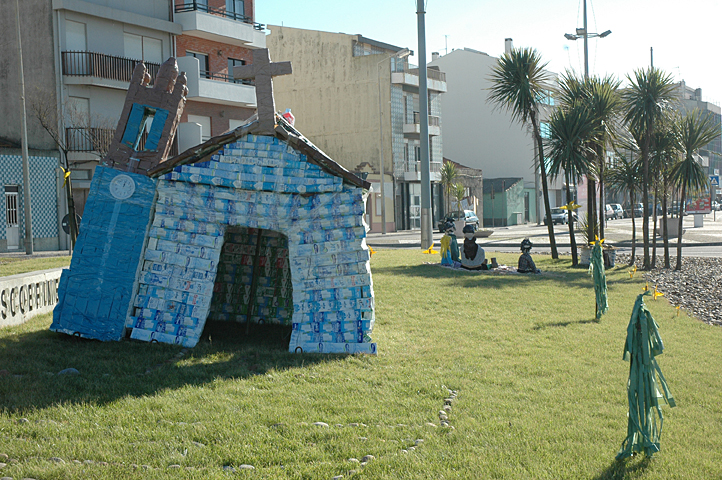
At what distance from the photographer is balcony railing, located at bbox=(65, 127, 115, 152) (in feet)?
84.4

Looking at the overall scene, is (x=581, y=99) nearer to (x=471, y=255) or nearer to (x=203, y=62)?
(x=471, y=255)

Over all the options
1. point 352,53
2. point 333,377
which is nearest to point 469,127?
point 352,53

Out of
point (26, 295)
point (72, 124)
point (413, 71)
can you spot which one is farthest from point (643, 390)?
point (413, 71)

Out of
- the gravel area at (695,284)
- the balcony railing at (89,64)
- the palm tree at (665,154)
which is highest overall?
the balcony railing at (89,64)

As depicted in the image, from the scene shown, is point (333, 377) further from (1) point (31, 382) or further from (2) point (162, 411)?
(1) point (31, 382)

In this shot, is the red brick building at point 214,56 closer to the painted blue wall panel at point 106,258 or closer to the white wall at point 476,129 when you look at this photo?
the painted blue wall panel at point 106,258

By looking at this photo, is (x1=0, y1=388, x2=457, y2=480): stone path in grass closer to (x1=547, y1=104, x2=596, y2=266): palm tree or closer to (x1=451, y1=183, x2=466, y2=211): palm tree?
(x1=547, y1=104, x2=596, y2=266): palm tree

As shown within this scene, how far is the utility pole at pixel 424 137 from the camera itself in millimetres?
23906

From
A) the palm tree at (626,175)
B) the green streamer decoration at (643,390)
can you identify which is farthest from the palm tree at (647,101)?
the green streamer decoration at (643,390)

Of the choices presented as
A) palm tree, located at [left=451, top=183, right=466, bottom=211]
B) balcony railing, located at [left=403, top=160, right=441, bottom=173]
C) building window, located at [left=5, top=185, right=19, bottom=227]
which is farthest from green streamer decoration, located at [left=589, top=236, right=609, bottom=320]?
palm tree, located at [left=451, top=183, right=466, bottom=211]

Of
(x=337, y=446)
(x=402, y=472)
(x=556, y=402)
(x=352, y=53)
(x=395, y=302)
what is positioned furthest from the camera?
(x=352, y=53)

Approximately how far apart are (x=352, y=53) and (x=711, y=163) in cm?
7753

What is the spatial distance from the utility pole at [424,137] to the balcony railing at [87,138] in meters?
11.9

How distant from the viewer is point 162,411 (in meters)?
5.76
